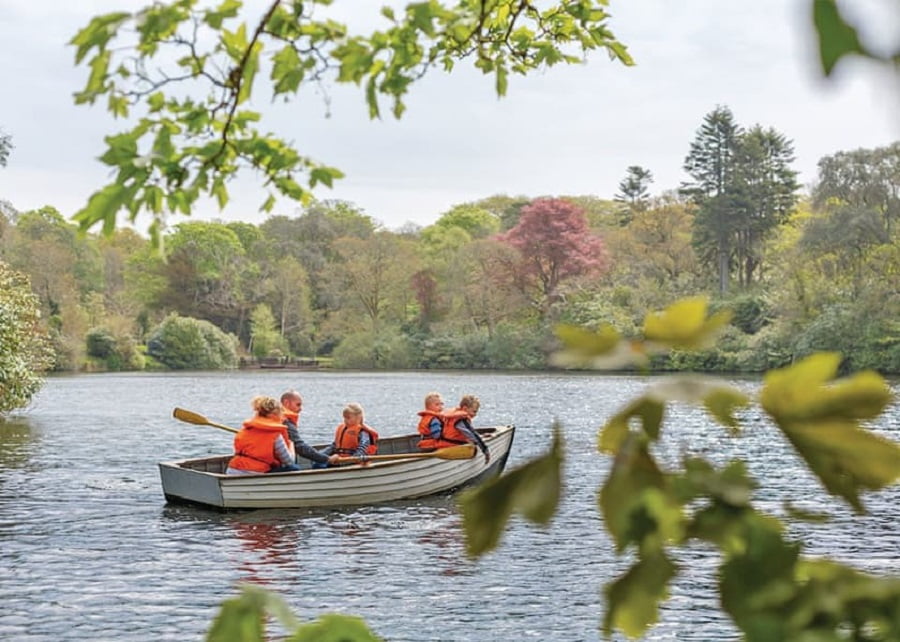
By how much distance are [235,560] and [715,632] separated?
206 inches

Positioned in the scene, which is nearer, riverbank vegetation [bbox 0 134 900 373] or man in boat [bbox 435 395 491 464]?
man in boat [bbox 435 395 491 464]

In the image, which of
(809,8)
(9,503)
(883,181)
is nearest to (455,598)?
(9,503)

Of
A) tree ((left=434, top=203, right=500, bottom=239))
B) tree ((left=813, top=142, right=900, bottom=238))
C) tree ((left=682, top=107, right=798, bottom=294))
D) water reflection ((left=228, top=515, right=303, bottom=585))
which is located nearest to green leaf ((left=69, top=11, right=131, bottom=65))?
water reflection ((left=228, top=515, right=303, bottom=585))

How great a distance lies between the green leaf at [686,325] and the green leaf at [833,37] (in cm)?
21

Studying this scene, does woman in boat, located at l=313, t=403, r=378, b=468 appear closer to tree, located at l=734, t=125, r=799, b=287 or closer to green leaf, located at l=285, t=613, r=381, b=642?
green leaf, located at l=285, t=613, r=381, b=642

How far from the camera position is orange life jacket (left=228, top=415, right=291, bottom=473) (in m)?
14.2

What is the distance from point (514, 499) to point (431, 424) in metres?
15.9

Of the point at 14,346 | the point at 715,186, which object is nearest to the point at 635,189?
the point at 715,186

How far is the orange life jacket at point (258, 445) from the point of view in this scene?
1423cm

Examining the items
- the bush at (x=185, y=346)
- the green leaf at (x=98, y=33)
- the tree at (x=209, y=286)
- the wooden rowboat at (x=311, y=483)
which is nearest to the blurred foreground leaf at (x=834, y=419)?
the green leaf at (x=98, y=33)

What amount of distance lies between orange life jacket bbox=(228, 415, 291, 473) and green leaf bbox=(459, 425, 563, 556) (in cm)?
1352

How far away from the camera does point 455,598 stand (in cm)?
991

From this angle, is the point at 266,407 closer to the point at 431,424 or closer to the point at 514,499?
the point at 431,424

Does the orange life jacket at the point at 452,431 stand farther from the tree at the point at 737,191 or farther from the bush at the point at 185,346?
the bush at the point at 185,346
